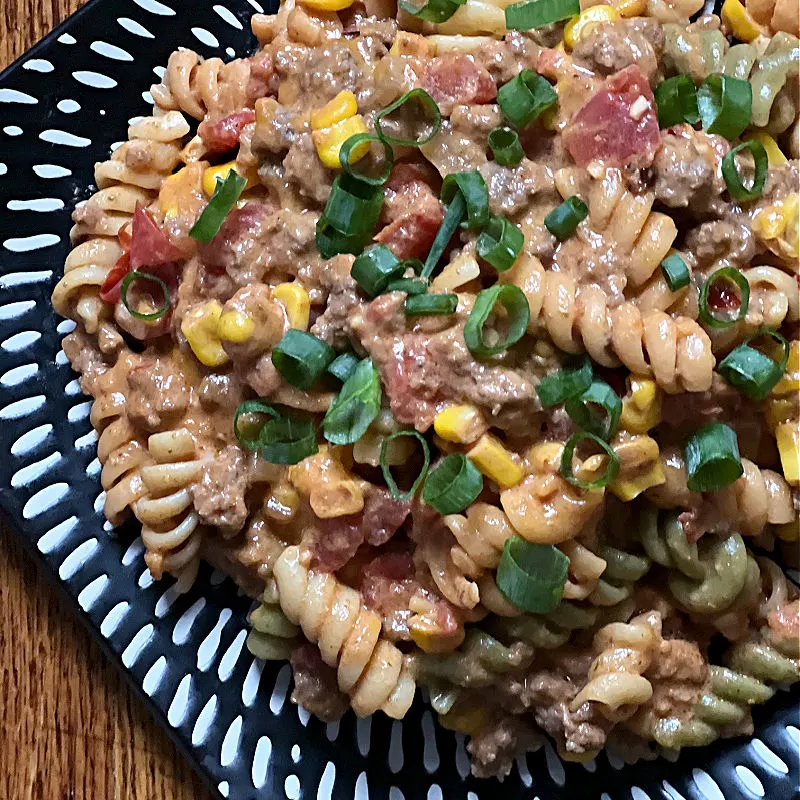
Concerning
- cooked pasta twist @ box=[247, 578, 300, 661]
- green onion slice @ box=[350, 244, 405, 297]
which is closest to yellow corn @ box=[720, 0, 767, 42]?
green onion slice @ box=[350, 244, 405, 297]

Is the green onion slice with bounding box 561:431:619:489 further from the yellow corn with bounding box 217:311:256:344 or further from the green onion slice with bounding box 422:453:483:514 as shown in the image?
the yellow corn with bounding box 217:311:256:344

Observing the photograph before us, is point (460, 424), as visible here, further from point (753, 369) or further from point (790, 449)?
point (790, 449)

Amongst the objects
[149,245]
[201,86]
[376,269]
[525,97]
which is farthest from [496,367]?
[201,86]

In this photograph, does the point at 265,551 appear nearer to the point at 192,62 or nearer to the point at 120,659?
the point at 120,659

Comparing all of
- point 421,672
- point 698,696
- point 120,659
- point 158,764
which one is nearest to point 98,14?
point 120,659

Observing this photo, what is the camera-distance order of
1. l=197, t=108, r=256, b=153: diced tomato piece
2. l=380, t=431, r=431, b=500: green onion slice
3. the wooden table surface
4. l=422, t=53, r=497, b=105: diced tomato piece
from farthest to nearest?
the wooden table surface, l=197, t=108, r=256, b=153: diced tomato piece, l=422, t=53, r=497, b=105: diced tomato piece, l=380, t=431, r=431, b=500: green onion slice
